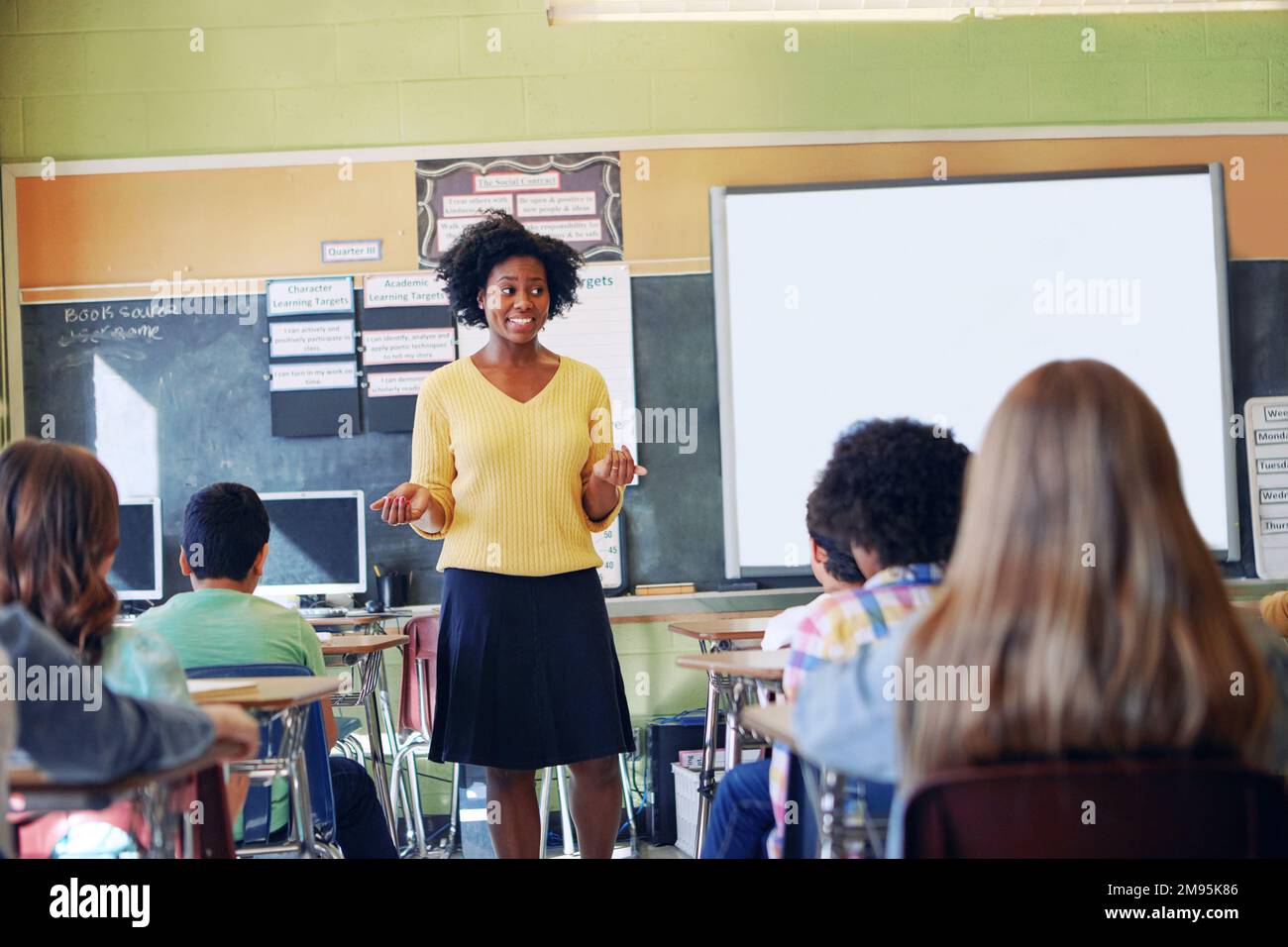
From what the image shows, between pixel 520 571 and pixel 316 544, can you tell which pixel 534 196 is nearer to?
pixel 316 544

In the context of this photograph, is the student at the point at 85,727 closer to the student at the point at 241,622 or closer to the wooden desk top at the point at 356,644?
the student at the point at 241,622

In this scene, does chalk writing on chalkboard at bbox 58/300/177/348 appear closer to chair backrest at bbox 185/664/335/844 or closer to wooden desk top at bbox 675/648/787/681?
chair backrest at bbox 185/664/335/844

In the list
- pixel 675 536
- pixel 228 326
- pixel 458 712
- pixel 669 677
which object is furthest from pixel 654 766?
pixel 228 326

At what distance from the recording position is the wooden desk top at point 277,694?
1.74 meters

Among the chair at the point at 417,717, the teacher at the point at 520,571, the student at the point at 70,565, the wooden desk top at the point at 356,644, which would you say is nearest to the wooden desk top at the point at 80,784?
the student at the point at 70,565

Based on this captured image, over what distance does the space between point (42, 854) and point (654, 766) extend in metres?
2.37

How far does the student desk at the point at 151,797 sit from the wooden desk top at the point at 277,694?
0.18 m

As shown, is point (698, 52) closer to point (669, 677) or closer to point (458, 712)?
point (669, 677)

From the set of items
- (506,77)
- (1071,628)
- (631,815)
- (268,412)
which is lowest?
(631,815)

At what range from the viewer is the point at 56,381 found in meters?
4.29

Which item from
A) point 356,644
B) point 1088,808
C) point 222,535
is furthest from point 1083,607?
point 356,644

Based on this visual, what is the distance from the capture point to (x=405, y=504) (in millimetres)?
2227

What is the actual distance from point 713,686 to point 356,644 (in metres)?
0.96

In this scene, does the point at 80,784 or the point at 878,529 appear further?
the point at 878,529
